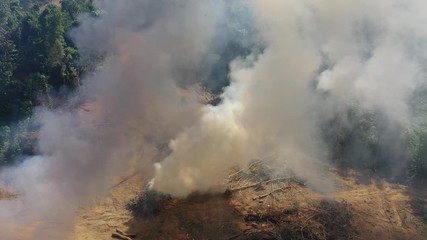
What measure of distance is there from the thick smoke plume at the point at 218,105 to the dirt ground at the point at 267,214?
0.59 metres

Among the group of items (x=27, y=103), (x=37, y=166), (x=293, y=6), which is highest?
(x=293, y=6)

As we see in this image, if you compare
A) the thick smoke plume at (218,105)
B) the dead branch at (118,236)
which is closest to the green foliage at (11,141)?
the thick smoke plume at (218,105)

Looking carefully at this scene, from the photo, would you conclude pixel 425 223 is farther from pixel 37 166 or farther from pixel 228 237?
pixel 37 166

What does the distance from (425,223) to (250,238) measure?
5.74 meters

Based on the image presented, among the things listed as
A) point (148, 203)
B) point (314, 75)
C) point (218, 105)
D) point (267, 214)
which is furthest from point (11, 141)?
point (314, 75)

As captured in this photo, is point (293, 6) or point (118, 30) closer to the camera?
point (293, 6)

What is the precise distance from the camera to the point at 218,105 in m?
18.1

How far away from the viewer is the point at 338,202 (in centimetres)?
1386

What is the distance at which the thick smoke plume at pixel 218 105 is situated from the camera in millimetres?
14031

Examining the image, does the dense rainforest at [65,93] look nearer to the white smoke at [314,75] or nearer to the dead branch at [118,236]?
the white smoke at [314,75]

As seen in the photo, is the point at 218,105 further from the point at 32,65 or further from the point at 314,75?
the point at 32,65

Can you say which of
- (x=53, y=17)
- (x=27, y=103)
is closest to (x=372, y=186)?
(x=27, y=103)

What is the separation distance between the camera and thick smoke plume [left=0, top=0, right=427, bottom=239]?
14.0m

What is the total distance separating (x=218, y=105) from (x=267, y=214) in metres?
6.27
